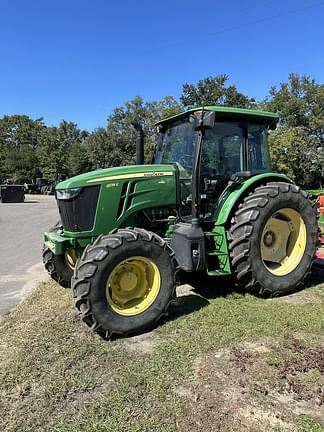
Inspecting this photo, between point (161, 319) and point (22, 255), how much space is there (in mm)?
5155

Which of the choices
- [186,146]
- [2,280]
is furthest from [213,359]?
[2,280]

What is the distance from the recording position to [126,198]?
4461 millimetres

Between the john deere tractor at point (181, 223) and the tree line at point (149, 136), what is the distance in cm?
1879

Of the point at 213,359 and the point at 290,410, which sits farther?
the point at 213,359

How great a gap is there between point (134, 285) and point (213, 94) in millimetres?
34349

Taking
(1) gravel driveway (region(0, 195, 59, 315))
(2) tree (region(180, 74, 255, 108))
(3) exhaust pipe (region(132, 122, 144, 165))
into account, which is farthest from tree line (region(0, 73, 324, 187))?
(3) exhaust pipe (region(132, 122, 144, 165))

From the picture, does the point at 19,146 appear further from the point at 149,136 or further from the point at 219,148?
the point at 219,148

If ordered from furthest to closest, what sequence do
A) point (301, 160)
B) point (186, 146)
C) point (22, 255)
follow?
point (301, 160) < point (22, 255) < point (186, 146)

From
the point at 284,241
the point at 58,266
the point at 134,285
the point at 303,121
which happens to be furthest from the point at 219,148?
the point at 303,121

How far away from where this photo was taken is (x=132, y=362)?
10.8 feet

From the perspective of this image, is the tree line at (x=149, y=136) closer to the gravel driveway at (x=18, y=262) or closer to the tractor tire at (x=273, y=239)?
the gravel driveway at (x=18, y=262)

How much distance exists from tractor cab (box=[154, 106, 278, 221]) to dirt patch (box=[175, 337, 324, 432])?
6.32 ft

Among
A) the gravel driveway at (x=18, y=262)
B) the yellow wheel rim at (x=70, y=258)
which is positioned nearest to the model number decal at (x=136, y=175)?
the yellow wheel rim at (x=70, y=258)

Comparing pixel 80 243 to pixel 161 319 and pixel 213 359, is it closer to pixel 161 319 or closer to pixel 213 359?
pixel 161 319
